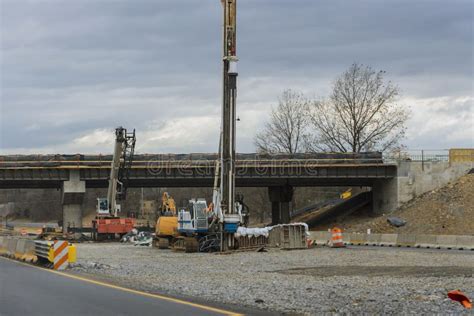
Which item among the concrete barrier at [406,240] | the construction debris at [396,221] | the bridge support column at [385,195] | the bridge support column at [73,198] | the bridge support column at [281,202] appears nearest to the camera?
the concrete barrier at [406,240]

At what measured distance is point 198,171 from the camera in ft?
233

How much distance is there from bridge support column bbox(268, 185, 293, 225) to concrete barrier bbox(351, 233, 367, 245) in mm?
23422

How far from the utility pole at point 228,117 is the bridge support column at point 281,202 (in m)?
36.9

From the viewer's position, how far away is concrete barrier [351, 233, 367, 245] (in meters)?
51.7

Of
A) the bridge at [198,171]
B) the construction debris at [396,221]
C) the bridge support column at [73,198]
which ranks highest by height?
the bridge at [198,171]

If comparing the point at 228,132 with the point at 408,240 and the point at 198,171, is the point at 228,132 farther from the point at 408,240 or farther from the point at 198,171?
the point at 198,171

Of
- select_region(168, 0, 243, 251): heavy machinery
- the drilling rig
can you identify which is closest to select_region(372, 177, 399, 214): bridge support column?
select_region(168, 0, 243, 251): heavy machinery

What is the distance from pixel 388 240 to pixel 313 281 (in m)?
30.5

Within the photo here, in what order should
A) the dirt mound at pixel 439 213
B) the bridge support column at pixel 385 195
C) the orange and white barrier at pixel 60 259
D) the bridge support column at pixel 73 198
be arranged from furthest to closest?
the bridge support column at pixel 73 198, the bridge support column at pixel 385 195, the dirt mound at pixel 439 213, the orange and white barrier at pixel 60 259

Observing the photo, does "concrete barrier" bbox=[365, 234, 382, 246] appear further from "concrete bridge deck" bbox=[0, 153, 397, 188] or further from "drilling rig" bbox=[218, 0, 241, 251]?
"concrete bridge deck" bbox=[0, 153, 397, 188]

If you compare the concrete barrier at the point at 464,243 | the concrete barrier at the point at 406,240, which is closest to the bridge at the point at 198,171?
the concrete barrier at the point at 406,240

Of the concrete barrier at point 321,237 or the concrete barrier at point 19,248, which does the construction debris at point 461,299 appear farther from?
the concrete barrier at point 321,237

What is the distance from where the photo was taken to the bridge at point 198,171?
69188 mm

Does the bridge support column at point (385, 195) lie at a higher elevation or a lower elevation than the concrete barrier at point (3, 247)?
higher
